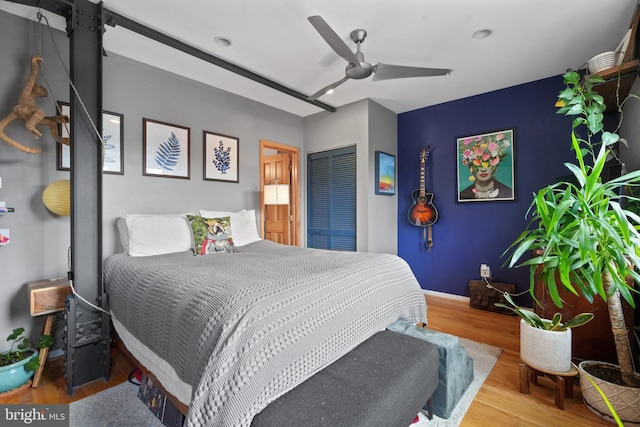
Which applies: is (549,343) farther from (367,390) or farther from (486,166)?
(486,166)

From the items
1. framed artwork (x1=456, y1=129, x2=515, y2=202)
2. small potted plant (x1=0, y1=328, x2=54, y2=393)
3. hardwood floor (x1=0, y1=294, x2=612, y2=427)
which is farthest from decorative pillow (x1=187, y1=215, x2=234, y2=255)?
framed artwork (x1=456, y1=129, x2=515, y2=202)

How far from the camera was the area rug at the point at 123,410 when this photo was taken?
62.9 inches

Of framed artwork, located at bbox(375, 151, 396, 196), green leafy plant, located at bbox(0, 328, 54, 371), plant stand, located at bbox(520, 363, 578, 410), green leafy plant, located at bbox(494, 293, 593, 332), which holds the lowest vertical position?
plant stand, located at bbox(520, 363, 578, 410)

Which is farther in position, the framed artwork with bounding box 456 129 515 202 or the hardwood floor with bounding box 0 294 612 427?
the framed artwork with bounding box 456 129 515 202

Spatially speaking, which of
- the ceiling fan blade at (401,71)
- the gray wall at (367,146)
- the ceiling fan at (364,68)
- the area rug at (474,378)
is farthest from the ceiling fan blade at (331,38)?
the area rug at (474,378)

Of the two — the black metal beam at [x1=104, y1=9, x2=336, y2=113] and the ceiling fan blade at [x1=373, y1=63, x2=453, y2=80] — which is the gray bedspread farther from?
the black metal beam at [x1=104, y1=9, x2=336, y2=113]

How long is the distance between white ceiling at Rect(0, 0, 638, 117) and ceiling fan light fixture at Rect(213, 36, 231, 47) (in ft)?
0.12

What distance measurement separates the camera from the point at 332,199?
A: 4.29 meters

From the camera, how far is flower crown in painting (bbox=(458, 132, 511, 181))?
3533 mm

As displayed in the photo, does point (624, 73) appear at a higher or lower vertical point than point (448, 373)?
higher

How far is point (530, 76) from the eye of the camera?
10.5ft

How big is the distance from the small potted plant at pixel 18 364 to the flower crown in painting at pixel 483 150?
456cm

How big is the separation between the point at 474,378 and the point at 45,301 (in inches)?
120

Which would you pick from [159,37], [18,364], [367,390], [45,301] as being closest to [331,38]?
[159,37]
